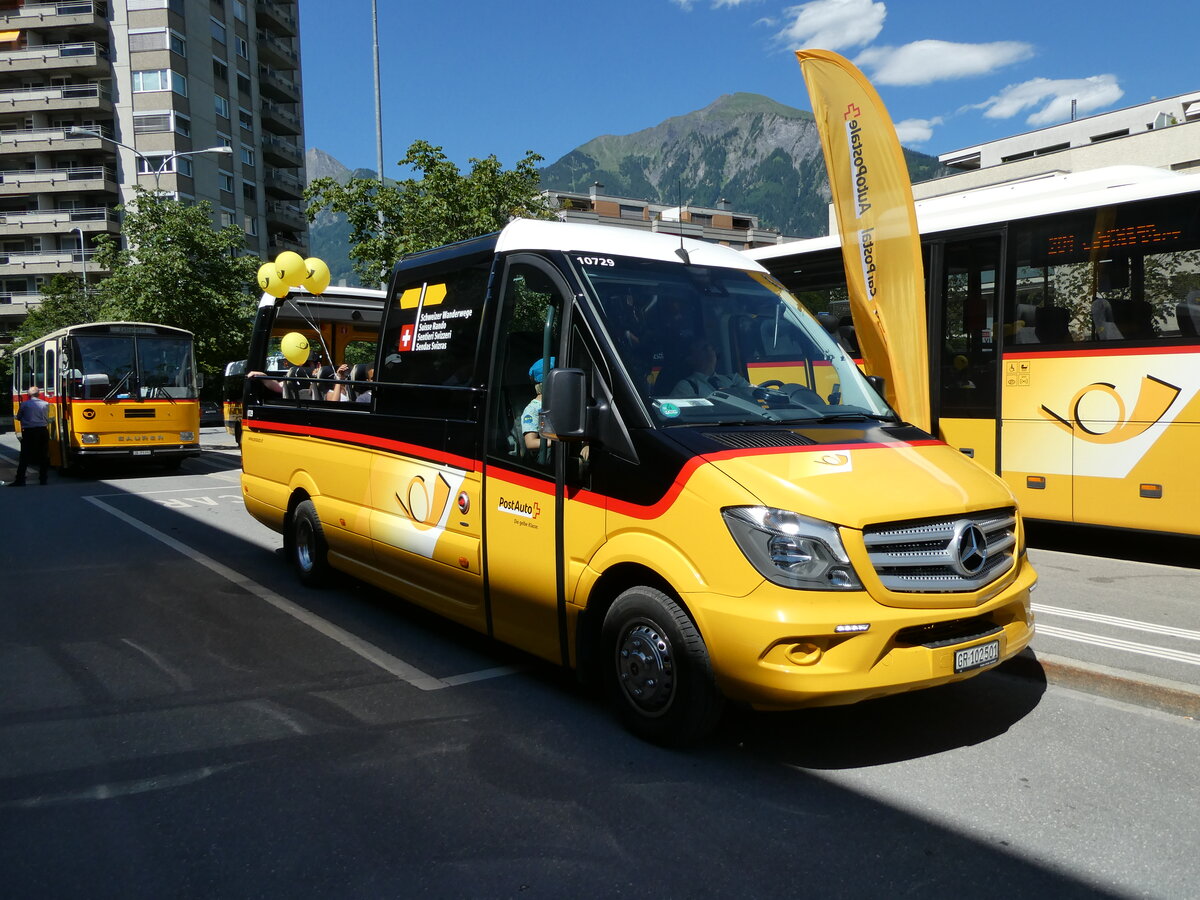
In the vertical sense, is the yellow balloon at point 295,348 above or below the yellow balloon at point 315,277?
below

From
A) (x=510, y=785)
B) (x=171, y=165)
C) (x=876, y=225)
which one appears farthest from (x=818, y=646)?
(x=171, y=165)

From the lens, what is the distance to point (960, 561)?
4.02m

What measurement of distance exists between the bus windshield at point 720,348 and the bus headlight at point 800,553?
0.77 meters

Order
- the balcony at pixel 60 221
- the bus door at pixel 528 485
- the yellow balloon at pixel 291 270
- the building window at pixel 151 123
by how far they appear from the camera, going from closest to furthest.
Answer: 1. the bus door at pixel 528 485
2. the yellow balloon at pixel 291 270
3. the building window at pixel 151 123
4. the balcony at pixel 60 221

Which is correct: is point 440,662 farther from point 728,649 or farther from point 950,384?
point 950,384

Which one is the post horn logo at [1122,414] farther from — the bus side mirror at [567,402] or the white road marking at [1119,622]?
the bus side mirror at [567,402]

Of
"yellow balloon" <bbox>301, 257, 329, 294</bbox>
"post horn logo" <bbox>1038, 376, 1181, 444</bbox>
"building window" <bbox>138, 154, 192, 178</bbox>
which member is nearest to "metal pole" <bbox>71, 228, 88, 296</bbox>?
"building window" <bbox>138, 154, 192, 178</bbox>

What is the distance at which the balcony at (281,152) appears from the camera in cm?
7181

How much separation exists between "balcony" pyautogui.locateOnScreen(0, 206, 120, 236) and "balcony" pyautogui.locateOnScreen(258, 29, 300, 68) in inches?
682

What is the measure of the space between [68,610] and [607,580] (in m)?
4.68

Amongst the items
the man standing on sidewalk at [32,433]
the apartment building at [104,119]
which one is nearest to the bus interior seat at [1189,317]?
the man standing on sidewalk at [32,433]

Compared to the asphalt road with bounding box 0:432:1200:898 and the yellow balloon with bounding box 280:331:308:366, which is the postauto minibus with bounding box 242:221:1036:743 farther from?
the yellow balloon with bounding box 280:331:308:366

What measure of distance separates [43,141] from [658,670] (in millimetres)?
71120

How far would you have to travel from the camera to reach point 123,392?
1866 cm
